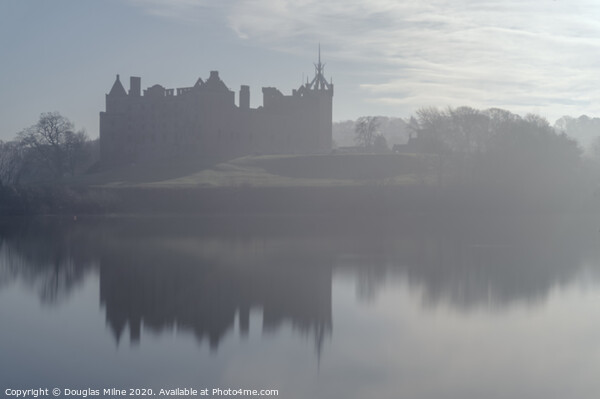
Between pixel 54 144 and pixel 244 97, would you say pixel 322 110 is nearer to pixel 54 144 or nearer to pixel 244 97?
pixel 244 97

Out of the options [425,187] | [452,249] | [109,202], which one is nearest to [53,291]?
[452,249]

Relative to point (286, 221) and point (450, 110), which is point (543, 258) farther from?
point (450, 110)

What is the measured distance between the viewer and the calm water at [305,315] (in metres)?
11.1

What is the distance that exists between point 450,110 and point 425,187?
11953mm

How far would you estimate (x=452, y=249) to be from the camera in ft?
80.7

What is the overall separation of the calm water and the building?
909 inches

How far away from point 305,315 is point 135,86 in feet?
129

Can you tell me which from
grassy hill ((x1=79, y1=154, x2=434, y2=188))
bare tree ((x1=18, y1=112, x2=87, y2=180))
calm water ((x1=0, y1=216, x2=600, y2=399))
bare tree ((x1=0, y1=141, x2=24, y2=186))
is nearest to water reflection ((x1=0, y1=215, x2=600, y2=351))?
calm water ((x1=0, y1=216, x2=600, y2=399))

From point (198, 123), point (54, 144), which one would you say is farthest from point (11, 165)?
point (198, 123)

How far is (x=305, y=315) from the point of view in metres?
14.9

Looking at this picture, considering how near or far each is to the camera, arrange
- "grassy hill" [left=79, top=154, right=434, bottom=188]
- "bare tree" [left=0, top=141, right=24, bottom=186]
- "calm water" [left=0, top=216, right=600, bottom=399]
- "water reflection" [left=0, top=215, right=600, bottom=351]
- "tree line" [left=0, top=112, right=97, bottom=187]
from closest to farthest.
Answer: "calm water" [left=0, top=216, right=600, bottom=399], "water reflection" [left=0, top=215, right=600, bottom=351], "grassy hill" [left=79, top=154, right=434, bottom=188], "bare tree" [left=0, top=141, right=24, bottom=186], "tree line" [left=0, top=112, right=97, bottom=187]

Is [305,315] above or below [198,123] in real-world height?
below

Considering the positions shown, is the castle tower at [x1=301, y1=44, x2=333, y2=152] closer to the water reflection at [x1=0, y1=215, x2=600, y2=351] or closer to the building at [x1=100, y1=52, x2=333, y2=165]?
the building at [x1=100, y1=52, x2=333, y2=165]

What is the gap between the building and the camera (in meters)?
49.4
